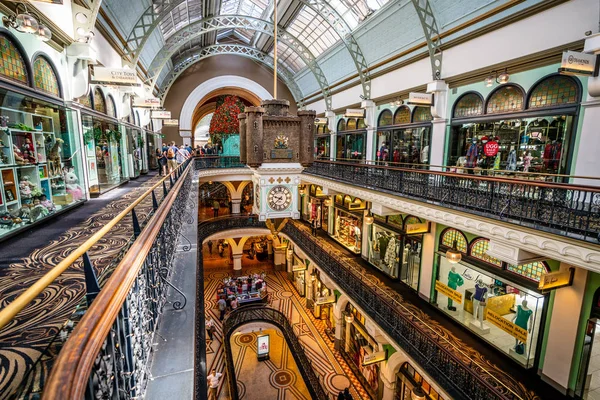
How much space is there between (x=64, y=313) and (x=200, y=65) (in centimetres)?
2102

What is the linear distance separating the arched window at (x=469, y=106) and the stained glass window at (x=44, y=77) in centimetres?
941

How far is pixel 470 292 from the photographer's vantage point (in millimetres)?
7824

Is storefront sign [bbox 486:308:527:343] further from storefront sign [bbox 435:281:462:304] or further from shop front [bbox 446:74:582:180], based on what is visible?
shop front [bbox 446:74:582:180]

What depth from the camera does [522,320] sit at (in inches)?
260

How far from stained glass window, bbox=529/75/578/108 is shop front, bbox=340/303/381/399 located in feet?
25.5

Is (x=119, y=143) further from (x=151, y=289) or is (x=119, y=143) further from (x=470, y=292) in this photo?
(x=470, y=292)

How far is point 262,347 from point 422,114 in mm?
10924

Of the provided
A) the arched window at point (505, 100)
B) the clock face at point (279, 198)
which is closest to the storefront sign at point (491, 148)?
the arched window at point (505, 100)

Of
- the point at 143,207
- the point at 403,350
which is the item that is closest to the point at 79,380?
the point at 143,207

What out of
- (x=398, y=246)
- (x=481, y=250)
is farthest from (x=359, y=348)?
(x=481, y=250)

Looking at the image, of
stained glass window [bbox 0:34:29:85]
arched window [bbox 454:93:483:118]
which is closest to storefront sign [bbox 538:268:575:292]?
arched window [bbox 454:93:483:118]

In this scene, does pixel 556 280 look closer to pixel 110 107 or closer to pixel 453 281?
pixel 453 281

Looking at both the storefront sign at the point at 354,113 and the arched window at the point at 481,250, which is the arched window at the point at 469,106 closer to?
the arched window at the point at 481,250

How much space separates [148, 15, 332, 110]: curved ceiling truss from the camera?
14.6 m
